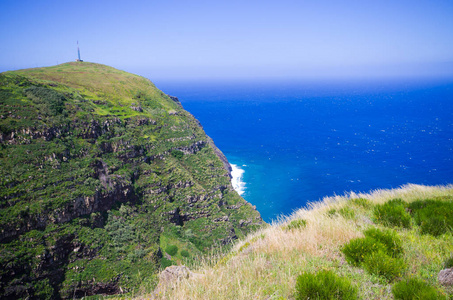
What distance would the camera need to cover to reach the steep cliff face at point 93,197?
32.9 m

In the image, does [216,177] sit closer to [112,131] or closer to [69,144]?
[112,131]

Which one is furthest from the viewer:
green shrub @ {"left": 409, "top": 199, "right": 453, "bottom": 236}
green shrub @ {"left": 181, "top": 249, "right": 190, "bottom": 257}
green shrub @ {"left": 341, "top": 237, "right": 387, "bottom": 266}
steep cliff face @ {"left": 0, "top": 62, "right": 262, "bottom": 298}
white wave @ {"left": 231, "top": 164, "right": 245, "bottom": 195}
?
white wave @ {"left": 231, "top": 164, "right": 245, "bottom": 195}

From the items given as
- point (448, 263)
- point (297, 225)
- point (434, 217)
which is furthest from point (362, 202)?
point (448, 263)

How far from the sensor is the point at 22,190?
113 feet

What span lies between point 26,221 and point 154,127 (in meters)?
39.3

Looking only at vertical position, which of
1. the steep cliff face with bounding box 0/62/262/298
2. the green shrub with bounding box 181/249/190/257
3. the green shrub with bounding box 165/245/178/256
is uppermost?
the steep cliff face with bounding box 0/62/262/298

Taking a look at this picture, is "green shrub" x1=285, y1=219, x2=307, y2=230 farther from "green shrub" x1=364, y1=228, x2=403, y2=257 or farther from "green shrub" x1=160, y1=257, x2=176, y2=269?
"green shrub" x1=160, y1=257, x2=176, y2=269

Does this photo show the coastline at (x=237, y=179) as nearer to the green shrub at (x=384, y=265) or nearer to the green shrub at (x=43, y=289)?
the green shrub at (x=43, y=289)

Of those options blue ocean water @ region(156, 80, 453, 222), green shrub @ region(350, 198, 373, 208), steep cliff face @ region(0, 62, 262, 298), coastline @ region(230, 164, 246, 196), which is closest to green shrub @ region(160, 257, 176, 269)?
steep cliff face @ region(0, 62, 262, 298)

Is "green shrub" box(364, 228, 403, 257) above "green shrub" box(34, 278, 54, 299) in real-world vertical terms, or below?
above

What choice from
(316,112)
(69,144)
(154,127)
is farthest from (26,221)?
(316,112)

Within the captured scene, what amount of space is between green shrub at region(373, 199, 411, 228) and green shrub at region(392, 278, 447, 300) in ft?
11.7

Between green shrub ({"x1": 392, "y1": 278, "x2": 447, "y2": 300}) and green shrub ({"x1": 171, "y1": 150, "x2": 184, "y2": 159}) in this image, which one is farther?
green shrub ({"x1": 171, "y1": 150, "x2": 184, "y2": 159})

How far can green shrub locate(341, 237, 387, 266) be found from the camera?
222 inches
